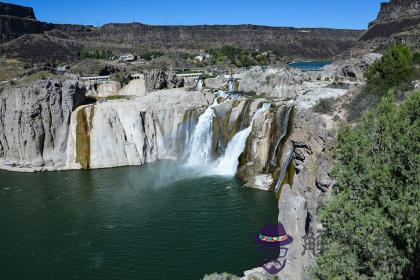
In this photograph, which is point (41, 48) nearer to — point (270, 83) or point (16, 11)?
point (16, 11)

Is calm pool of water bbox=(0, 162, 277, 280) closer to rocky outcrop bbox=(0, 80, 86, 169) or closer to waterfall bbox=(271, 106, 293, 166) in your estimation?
waterfall bbox=(271, 106, 293, 166)

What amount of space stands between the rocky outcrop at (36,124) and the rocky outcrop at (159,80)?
12.4 m

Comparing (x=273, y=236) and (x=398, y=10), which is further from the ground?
(x=398, y=10)

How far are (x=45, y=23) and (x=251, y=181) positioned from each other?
128 meters

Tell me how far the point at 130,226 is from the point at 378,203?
19068mm

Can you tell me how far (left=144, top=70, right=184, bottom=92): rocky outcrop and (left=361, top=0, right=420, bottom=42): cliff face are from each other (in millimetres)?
57212

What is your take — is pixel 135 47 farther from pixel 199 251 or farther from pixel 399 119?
pixel 399 119

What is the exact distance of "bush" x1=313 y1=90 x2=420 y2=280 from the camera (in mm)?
11625

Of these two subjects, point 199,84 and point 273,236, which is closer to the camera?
point 273,236

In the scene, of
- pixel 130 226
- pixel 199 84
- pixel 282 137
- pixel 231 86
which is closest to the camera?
pixel 130 226

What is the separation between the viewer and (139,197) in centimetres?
3416

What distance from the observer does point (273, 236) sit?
82.6 feet

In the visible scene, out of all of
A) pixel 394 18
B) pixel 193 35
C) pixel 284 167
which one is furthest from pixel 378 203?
pixel 193 35

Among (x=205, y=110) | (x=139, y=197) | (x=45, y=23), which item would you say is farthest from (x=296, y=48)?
(x=139, y=197)
